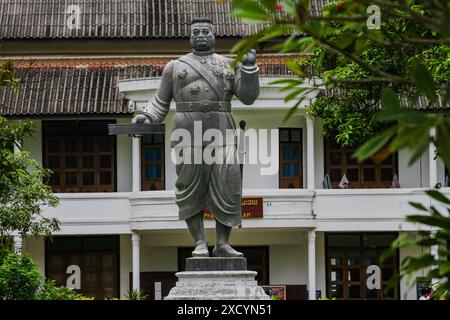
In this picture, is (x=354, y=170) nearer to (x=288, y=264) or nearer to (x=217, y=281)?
(x=288, y=264)

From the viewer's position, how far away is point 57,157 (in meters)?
35.2

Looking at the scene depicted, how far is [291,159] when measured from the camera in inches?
1375

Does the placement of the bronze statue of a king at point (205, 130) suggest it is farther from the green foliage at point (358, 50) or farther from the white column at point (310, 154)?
the white column at point (310, 154)

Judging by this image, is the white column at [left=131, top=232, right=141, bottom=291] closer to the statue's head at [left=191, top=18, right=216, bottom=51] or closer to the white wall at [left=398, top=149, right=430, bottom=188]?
the white wall at [left=398, top=149, right=430, bottom=188]

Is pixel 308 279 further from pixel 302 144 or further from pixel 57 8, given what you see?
pixel 57 8

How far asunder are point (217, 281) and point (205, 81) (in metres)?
2.07

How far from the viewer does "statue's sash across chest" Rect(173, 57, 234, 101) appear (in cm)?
1524

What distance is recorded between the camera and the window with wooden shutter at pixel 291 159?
114 feet

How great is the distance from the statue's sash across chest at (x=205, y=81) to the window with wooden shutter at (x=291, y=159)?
19496 millimetres

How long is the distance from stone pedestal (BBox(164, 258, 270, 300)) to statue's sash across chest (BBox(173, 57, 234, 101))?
1.71 metres

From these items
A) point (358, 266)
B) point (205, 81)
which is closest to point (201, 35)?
point (205, 81)
